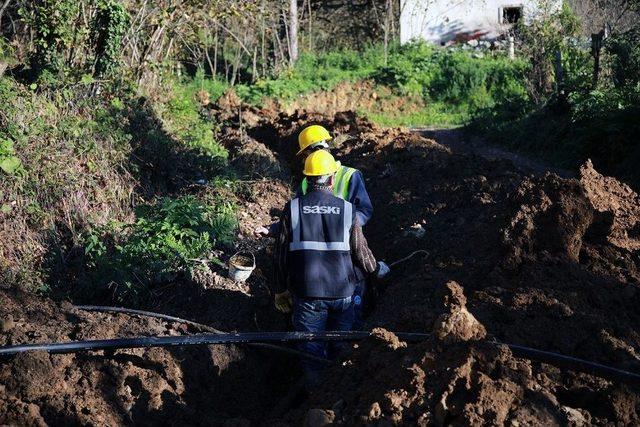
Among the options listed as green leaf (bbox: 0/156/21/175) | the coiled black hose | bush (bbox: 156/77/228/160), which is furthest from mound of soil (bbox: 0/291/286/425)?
bush (bbox: 156/77/228/160)

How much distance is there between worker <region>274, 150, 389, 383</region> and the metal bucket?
6.39 ft

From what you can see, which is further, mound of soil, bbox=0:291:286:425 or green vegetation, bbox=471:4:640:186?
green vegetation, bbox=471:4:640:186

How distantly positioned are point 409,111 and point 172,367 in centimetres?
1860

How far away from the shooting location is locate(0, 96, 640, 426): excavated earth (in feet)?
16.4

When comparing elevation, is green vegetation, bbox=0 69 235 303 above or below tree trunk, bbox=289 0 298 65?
below

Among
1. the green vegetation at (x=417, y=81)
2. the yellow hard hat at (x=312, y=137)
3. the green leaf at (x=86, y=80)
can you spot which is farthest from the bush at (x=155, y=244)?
the green vegetation at (x=417, y=81)

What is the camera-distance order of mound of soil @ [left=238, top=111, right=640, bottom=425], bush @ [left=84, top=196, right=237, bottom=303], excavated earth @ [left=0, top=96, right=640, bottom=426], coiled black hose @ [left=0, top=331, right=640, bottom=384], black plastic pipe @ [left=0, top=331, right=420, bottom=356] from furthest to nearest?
bush @ [left=84, top=196, right=237, bottom=303]
black plastic pipe @ [left=0, top=331, right=420, bottom=356]
coiled black hose @ [left=0, top=331, right=640, bottom=384]
excavated earth @ [left=0, top=96, right=640, bottom=426]
mound of soil @ [left=238, top=111, right=640, bottom=425]

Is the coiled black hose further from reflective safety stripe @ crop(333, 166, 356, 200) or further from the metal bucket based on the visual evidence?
the metal bucket

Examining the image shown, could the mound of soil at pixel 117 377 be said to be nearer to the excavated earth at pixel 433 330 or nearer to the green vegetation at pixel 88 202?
the excavated earth at pixel 433 330

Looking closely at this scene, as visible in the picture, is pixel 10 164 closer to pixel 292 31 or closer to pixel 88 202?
pixel 88 202

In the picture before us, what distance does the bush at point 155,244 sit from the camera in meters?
9.17

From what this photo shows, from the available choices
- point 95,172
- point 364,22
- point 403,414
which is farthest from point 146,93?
point 364,22

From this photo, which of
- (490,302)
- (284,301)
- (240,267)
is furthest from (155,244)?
(490,302)

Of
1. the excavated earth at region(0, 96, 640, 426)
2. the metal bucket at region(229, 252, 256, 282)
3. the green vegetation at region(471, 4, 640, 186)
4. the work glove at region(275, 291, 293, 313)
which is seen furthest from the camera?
the green vegetation at region(471, 4, 640, 186)
